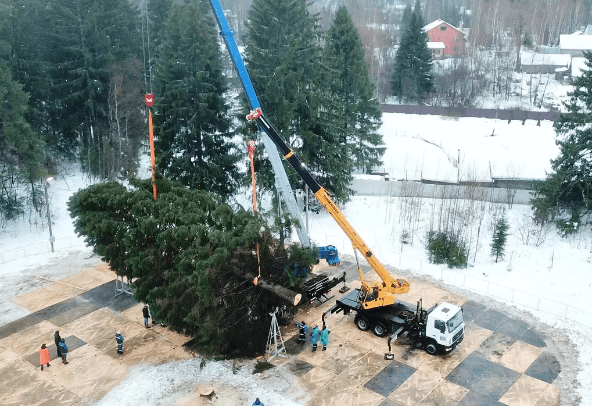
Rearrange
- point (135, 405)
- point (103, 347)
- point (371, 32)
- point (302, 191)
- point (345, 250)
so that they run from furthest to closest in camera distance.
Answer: point (371, 32) → point (302, 191) → point (345, 250) → point (103, 347) → point (135, 405)

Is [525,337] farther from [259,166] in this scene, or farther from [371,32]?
[371,32]

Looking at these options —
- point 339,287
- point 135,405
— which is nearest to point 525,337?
point 339,287

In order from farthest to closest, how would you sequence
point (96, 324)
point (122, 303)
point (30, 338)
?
point (122, 303) → point (96, 324) → point (30, 338)

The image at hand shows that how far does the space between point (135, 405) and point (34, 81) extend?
1111 inches

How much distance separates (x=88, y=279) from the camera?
28016 millimetres

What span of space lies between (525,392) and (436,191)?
2156cm

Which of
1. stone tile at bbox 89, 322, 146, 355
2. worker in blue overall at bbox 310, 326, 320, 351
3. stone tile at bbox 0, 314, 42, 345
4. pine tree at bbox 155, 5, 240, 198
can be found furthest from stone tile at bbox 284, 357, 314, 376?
pine tree at bbox 155, 5, 240, 198

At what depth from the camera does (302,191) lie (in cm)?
3681

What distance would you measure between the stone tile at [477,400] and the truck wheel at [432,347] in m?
2.18

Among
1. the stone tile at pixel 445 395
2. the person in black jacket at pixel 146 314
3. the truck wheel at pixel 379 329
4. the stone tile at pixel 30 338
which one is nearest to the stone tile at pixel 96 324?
the stone tile at pixel 30 338

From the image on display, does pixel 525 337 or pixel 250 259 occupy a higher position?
pixel 250 259

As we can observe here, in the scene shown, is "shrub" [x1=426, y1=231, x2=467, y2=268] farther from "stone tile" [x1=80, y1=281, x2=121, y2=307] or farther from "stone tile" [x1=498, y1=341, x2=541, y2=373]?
"stone tile" [x1=80, y1=281, x2=121, y2=307]

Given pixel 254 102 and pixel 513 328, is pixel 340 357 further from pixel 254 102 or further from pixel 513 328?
pixel 254 102

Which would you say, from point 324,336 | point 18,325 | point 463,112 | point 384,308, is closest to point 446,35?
point 463,112
